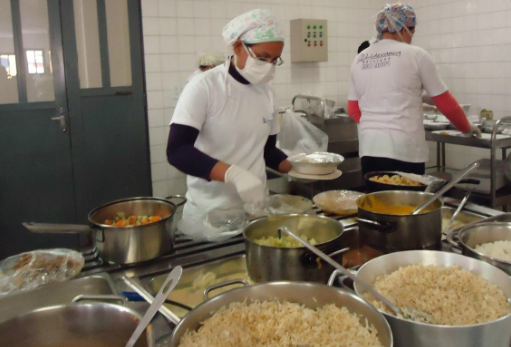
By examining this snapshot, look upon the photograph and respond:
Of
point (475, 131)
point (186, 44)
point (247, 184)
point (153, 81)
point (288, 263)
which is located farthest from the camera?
point (186, 44)

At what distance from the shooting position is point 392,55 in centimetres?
252

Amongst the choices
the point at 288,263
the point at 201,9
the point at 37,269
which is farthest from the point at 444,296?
the point at 201,9

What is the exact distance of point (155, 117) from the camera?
386 centimetres

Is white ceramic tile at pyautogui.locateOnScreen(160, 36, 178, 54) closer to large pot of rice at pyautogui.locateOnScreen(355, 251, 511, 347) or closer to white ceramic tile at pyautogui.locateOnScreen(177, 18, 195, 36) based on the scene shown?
white ceramic tile at pyautogui.locateOnScreen(177, 18, 195, 36)

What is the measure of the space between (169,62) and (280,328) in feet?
11.0

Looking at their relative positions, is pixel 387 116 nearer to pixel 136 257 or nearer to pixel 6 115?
pixel 136 257

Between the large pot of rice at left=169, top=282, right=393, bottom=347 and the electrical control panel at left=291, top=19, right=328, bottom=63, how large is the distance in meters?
Result: 3.73

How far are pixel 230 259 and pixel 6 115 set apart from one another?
9.17 feet

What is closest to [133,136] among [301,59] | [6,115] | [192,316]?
[6,115]

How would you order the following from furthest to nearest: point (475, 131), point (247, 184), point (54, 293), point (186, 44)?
point (186, 44) → point (475, 131) → point (247, 184) → point (54, 293)

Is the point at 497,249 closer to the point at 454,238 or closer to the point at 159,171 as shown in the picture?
the point at 454,238

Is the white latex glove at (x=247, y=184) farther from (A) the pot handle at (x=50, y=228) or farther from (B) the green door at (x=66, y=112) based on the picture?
(B) the green door at (x=66, y=112)

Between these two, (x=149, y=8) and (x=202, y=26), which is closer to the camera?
(x=149, y=8)

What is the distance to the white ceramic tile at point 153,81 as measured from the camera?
3799mm
